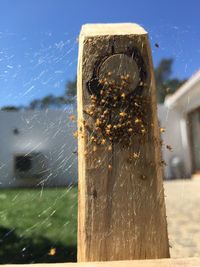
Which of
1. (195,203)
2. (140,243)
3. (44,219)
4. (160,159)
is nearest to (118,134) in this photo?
(160,159)

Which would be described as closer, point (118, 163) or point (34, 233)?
point (118, 163)

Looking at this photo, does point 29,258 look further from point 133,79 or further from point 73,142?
point 133,79

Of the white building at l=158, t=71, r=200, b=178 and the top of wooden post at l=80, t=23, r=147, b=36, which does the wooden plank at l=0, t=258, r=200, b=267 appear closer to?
the top of wooden post at l=80, t=23, r=147, b=36

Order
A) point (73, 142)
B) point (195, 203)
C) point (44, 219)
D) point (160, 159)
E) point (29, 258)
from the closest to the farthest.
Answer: point (160, 159) < point (73, 142) < point (29, 258) < point (44, 219) < point (195, 203)

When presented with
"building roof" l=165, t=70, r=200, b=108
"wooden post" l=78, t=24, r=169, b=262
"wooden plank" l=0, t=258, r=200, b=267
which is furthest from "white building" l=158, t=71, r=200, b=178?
"wooden plank" l=0, t=258, r=200, b=267

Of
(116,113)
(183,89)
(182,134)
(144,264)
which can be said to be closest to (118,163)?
(116,113)

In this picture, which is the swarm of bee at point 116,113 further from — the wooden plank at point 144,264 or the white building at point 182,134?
the white building at point 182,134

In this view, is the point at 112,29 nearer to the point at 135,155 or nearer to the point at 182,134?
the point at 135,155
